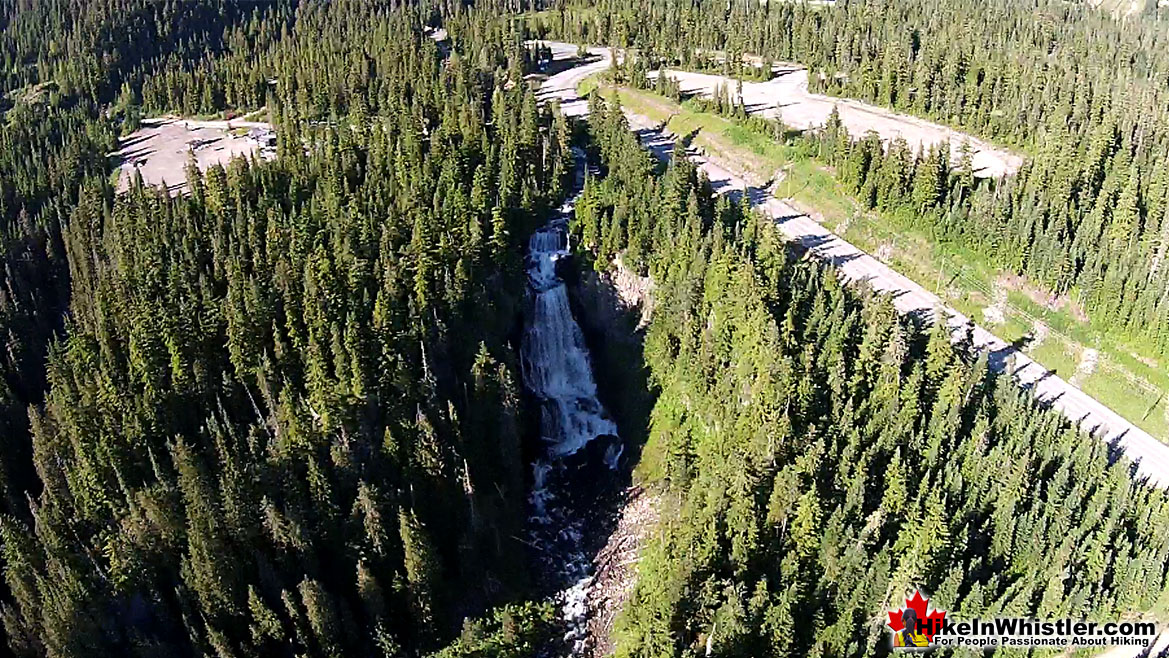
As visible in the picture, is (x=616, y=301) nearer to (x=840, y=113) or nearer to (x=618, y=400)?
(x=618, y=400)

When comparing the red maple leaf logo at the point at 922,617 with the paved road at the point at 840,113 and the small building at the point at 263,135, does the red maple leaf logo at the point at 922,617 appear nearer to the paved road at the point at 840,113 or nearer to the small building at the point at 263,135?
the paved road at the point at 840,113

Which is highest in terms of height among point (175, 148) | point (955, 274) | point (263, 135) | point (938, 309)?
point (263, 135)

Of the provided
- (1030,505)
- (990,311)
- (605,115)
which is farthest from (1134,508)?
(605,115)

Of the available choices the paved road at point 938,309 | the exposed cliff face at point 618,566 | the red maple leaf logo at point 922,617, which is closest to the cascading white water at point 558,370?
the exposed cliff face at point 618,566

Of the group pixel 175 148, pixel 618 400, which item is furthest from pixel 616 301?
pixel 175 148

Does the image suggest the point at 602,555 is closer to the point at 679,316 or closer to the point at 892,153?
the point at 679,316

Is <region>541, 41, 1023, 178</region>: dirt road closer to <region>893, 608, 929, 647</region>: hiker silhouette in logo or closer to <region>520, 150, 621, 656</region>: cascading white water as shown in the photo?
<region>520, 150, 621, 656</region>: cascading white water
